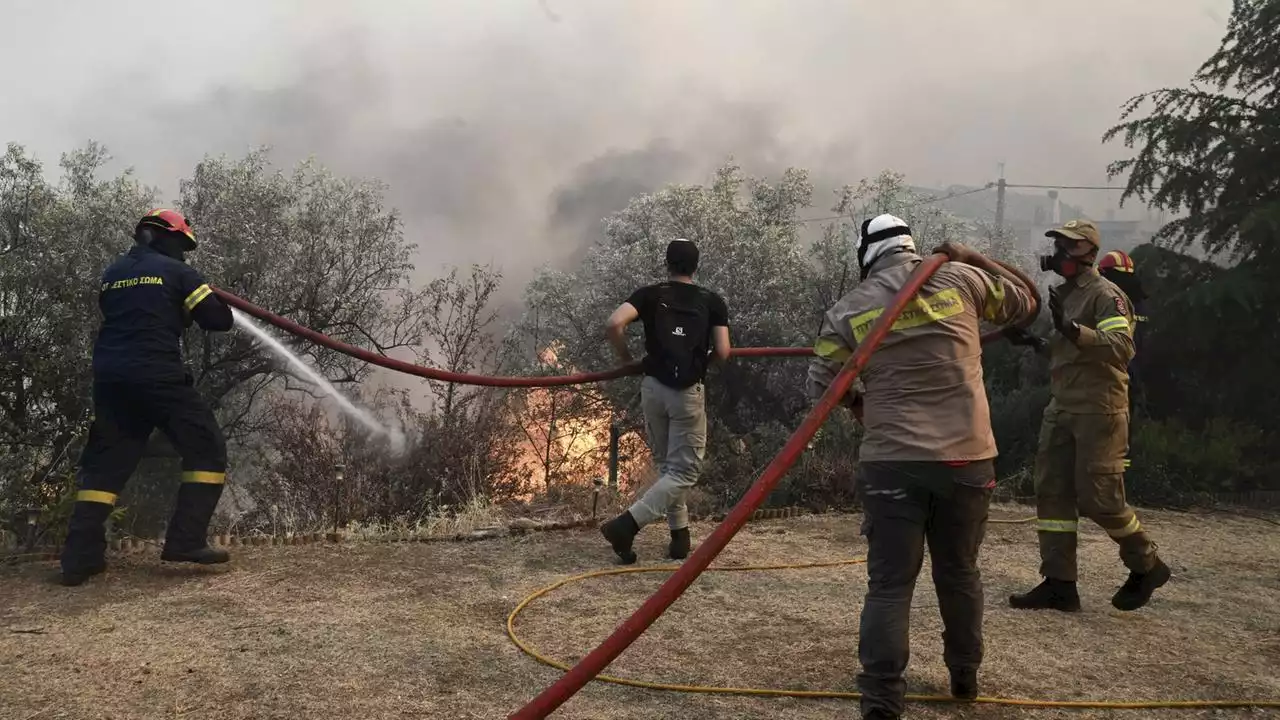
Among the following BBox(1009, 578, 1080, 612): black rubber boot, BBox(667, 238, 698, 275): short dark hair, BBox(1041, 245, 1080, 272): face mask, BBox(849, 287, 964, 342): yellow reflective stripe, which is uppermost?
BBox(667, 238, 698, 275): short dark hair

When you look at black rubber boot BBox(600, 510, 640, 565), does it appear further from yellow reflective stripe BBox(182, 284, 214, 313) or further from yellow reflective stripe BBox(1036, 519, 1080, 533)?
yellow reflective stripe BBox(182, 284, 214, 313)

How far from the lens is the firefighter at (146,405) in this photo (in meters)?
4.71

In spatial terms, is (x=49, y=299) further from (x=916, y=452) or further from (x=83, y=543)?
(x=916, y=452)

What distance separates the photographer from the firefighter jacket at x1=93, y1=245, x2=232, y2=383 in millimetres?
4715

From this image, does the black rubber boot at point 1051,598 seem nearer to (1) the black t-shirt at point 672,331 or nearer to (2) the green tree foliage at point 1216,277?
(1) the black t-shirt at point 672,331

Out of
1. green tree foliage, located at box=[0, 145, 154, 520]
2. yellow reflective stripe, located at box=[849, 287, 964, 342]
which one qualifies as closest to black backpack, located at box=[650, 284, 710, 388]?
yellow reflective stripe, located at box=[849, 287, 964, 342]

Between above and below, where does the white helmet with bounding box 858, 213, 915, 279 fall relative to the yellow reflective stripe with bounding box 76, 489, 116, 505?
above

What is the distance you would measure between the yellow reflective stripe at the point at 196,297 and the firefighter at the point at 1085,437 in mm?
4291

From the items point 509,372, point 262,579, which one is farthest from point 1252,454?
point 262,579

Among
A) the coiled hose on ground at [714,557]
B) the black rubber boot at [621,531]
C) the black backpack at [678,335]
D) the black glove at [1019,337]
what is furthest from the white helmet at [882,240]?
the black rubber boot at [621,531]

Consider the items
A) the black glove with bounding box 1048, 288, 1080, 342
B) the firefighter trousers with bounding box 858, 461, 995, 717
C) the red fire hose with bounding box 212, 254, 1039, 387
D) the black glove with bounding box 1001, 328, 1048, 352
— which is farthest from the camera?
the red fire hose with bounding box 212, 254, 1039, 387

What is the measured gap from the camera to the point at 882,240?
3389 mm

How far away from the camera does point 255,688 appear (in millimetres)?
3387

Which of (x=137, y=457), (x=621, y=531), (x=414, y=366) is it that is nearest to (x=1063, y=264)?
(x=621, y=531)
